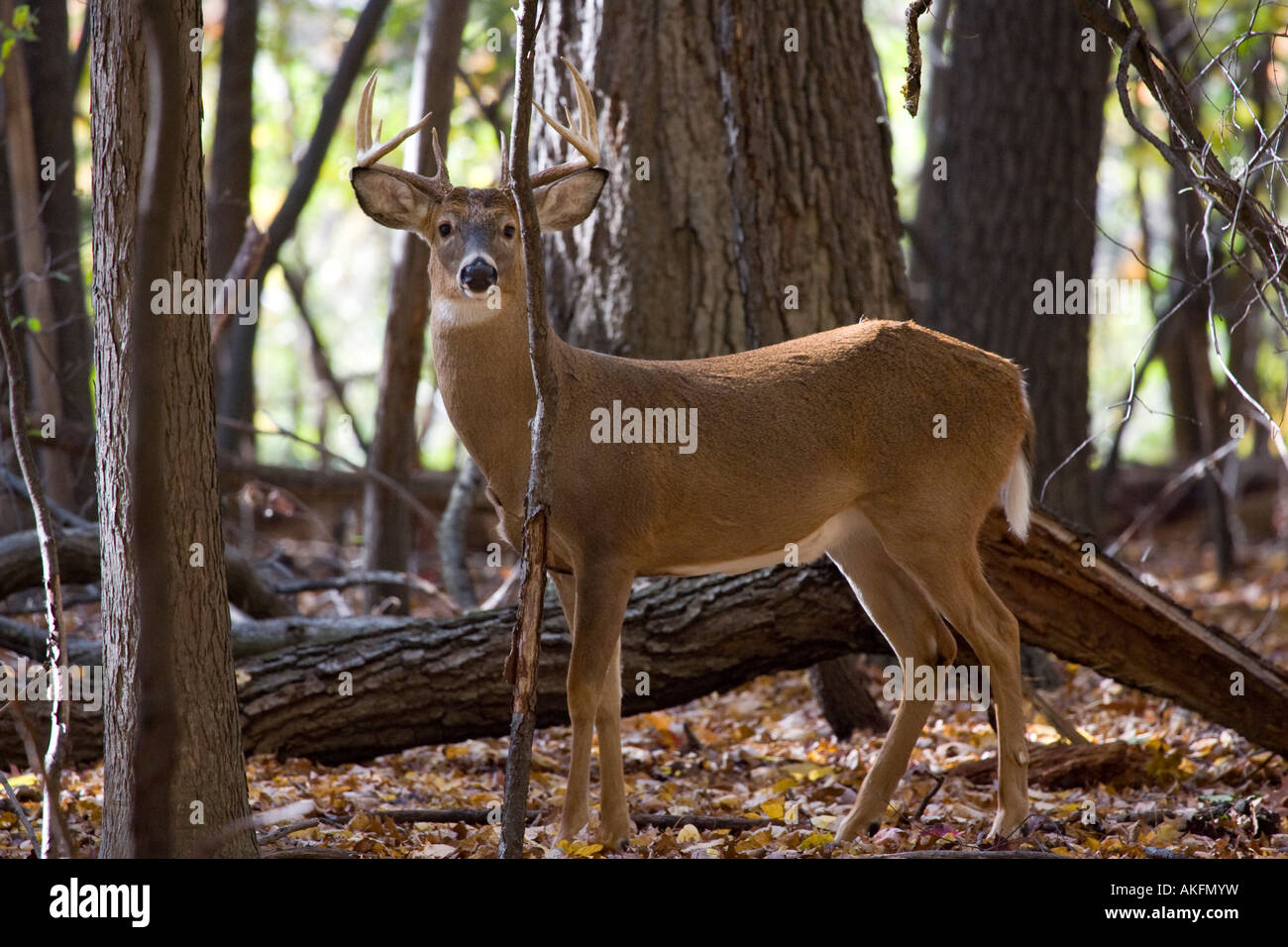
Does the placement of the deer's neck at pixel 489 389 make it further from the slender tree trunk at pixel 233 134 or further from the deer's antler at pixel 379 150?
the slender tree trunk at pixel 233 134

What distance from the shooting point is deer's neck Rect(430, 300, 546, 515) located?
4.86 meters

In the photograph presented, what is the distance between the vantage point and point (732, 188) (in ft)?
21.6

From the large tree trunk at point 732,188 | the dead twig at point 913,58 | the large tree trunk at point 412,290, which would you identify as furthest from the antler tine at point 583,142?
the large tree trunk at point 412,290

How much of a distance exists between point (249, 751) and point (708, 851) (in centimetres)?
224

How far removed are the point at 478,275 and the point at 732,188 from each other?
2335 millimetres

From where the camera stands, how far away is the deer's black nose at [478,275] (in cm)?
462

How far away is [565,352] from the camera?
16.6 feet

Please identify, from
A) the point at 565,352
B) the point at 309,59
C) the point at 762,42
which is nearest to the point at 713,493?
the point at 565,352

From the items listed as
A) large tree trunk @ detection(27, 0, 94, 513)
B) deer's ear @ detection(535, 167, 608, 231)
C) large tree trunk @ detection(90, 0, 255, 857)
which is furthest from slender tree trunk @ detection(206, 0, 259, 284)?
large tree trunk @ detection(90, 0, 255, 857)

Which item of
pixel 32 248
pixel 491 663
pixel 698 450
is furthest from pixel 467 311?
pixel 32 248

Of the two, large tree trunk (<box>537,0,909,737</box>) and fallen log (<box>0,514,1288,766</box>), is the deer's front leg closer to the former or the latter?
fallen log (<box>0,514,1288,766</box>)

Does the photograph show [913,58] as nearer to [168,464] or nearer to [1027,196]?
[168,464]
